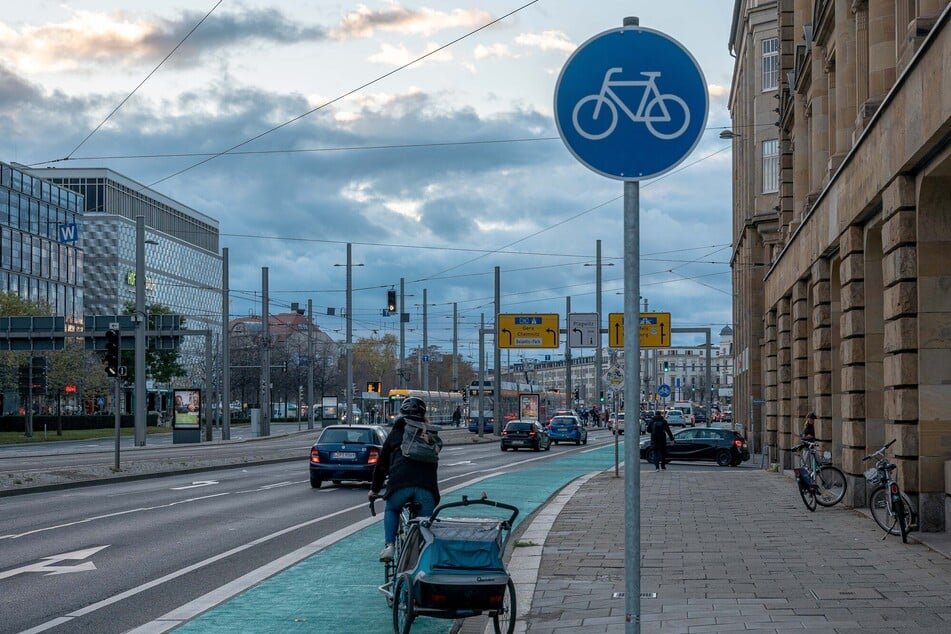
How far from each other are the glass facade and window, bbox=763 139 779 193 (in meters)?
56.7

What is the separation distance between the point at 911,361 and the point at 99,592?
964 centimetres

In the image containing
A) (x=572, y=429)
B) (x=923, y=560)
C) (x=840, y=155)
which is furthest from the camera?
(x=572, y=429)

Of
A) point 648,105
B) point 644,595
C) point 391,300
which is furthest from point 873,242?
point 391,300

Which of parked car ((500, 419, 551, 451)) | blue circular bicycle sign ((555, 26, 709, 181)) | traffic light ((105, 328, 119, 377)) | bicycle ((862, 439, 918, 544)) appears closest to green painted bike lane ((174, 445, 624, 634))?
blue circular bicycle sign ((555, 26, 709, 181))

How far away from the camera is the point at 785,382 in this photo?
3175cm

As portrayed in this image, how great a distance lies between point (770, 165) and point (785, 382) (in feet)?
64.1

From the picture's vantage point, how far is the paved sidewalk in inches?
349

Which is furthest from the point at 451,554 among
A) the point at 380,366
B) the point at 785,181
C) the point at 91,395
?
the point at 380,366

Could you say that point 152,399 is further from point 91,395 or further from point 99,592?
point 99,592

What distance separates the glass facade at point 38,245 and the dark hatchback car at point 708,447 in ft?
193

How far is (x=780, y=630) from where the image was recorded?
8359mm

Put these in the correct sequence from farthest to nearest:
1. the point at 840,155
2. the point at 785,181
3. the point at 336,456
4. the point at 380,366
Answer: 1. the point at 380,366
2. the point at 785,181
3. the point at 336,456
4. the point at 840,155

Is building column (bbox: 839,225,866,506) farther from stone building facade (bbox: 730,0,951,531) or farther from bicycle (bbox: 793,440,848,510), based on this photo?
bicycle (bbox: 793,440,848,510)

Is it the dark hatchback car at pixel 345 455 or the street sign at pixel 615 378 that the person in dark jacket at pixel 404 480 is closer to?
the dark hatchback car at pixel 345 455
